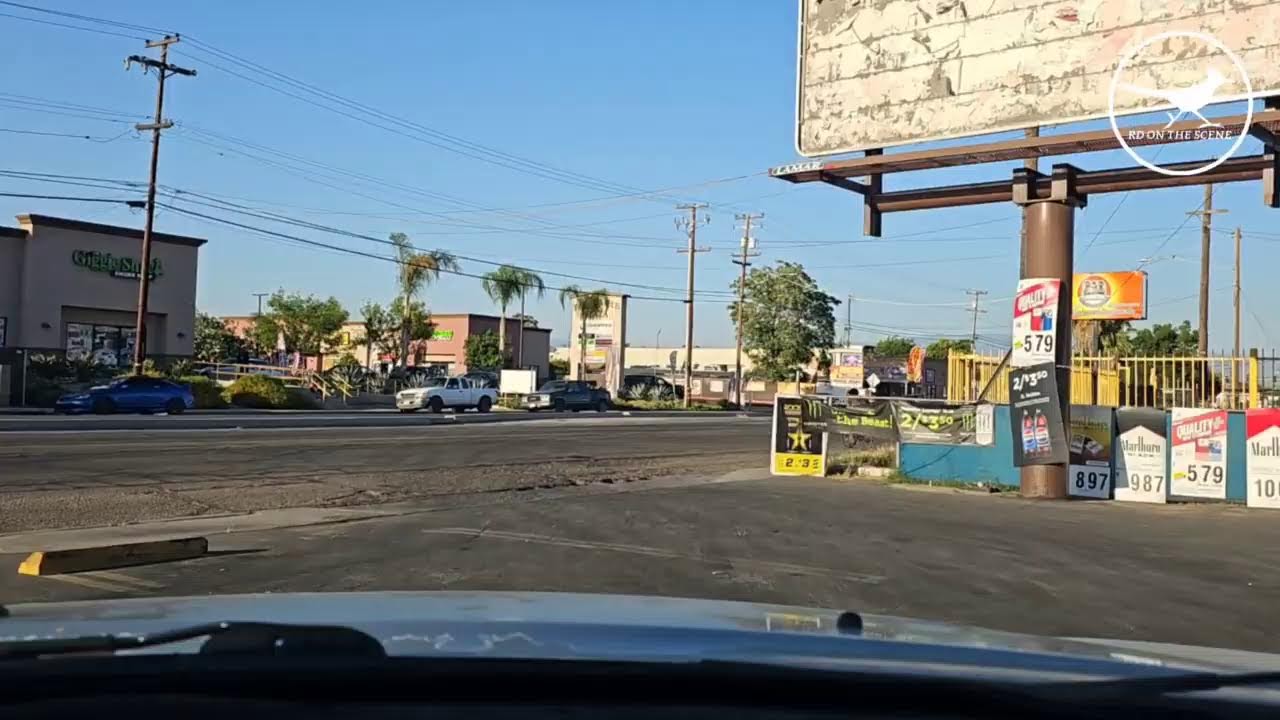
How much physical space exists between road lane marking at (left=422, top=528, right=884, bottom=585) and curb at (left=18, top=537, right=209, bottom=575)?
2914 millimetres

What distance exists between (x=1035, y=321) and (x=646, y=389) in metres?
52.7

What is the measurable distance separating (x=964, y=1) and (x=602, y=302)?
68.1 meters

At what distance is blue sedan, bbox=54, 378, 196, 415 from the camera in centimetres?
3912

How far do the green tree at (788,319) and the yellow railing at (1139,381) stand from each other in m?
51.5

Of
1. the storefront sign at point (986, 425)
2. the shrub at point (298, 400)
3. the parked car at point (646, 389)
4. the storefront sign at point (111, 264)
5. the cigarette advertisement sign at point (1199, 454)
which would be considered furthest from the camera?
the parked car at point (646, 389)

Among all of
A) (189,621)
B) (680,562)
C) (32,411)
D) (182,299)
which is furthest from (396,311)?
(189,621)

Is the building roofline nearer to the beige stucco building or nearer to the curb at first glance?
the beige stucco building

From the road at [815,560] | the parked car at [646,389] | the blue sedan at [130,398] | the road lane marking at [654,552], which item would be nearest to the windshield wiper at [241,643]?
the road at [815,560]

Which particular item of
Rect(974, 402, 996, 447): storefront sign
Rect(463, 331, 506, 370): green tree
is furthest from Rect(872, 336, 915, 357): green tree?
Rect(974, 402, 996, 447): storefront sign

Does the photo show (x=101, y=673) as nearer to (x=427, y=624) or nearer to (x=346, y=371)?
(x=427, y=624)

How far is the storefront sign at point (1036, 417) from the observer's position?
18.9 metres

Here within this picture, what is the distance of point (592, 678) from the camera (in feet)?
7.16

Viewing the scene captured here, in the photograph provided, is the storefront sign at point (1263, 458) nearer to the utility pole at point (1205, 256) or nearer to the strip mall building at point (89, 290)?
the utility pole at point (1205, 256)

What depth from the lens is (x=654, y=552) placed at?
12.1 metres
